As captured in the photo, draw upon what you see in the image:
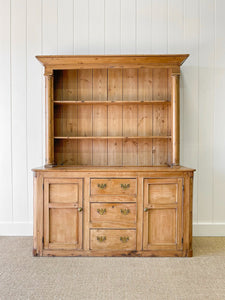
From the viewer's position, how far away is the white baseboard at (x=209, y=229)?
285cm

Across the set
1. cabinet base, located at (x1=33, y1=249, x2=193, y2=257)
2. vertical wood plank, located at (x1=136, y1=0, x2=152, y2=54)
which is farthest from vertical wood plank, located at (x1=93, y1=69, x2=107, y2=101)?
cabinet base, located at (x1=33, y1=249, x2=193, y2=257)

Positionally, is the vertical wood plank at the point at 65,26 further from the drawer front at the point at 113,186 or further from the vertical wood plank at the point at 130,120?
the drawer front at the point at 113,186

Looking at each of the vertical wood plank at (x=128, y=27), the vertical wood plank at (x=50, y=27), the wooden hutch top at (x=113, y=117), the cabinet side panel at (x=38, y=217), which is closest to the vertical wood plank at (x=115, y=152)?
the wooden hutch top at (x=113, y=117)

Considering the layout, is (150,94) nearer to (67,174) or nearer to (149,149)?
(149,149)

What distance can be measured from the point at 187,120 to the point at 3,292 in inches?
98.7

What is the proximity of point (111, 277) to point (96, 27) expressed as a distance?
8.88 feet

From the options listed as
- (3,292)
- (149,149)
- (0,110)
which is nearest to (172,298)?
(3,292)

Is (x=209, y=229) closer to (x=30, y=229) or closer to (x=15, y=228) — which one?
(x=30, y=229)

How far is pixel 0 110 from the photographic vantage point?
2.90 m

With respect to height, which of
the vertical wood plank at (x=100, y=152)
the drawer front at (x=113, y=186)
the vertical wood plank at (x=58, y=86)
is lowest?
the drawer front at (x=113, y=186)

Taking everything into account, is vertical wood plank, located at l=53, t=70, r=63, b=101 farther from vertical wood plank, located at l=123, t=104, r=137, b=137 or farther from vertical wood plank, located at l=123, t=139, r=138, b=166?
vertical wood plank, located at l=123, t=139, r=138, b=166

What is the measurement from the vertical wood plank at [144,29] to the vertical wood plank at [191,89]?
1.44 ft

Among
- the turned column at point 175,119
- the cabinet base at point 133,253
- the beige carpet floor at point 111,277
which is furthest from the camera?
the turned column at point 175,119

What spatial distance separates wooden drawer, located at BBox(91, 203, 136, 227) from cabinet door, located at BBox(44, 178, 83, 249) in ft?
0.51
